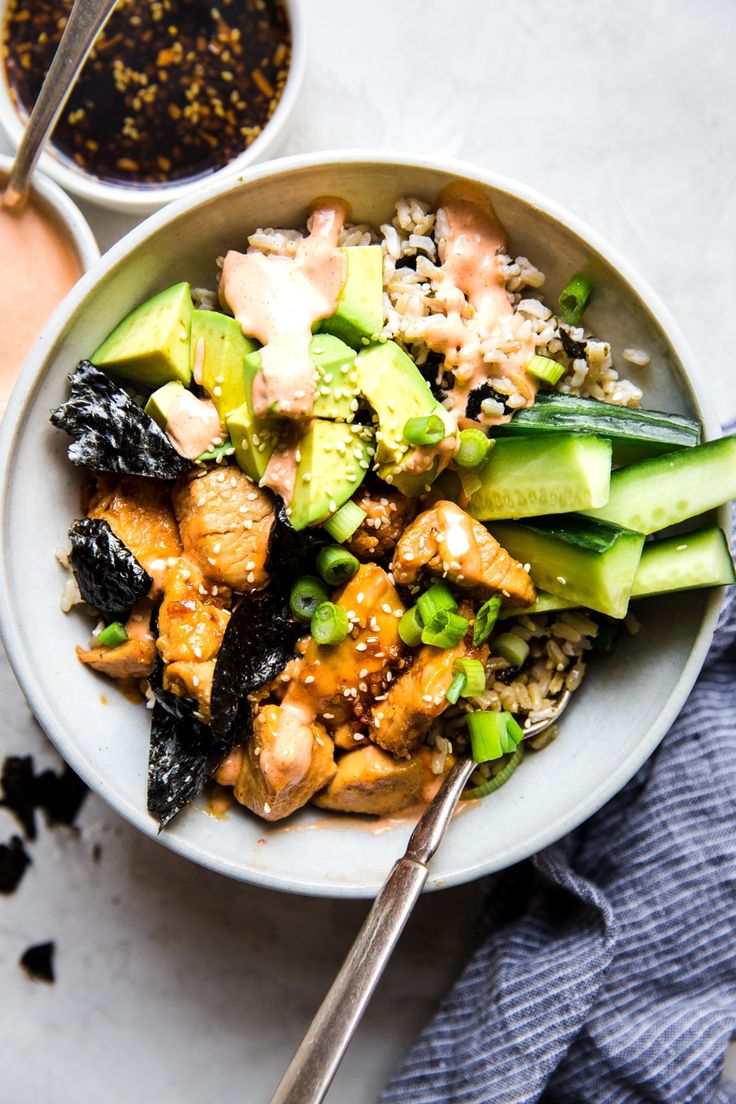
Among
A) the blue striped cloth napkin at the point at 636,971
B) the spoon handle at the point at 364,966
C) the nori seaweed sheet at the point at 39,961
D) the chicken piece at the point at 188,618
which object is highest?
the chicken piece at the point at 188,618

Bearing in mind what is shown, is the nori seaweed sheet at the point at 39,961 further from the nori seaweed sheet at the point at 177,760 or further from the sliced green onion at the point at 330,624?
the sliced green onion at the point at 330,624

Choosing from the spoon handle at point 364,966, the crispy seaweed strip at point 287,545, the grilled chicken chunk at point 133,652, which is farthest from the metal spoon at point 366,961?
the grilled chicken chunk at point 133,652

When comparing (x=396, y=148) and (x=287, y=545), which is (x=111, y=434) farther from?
(x=396, y=148)

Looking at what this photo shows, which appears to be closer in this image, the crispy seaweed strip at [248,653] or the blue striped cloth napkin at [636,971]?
the crispy seaweed strip at [248,653]

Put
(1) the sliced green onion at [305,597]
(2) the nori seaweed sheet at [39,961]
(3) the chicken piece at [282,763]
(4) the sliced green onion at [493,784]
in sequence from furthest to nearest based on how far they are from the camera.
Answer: (2) the nori seaweed sheet at [39,961] < (4) the sliced green onion at [493,784] < (1) the sliced green onion at [305,597] < (3) the chicken piece at [282,763]

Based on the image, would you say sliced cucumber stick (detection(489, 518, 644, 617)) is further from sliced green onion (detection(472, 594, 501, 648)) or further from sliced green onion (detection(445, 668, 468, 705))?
sliced green onion (detection(445, 668, 468, 705))

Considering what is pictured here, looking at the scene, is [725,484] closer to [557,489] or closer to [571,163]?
[557,489]

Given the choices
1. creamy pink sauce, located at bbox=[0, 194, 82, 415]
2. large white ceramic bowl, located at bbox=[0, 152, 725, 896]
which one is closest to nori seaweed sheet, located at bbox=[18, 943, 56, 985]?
large white ceramic bowl, located at bbox=[0, 152, 725, 896]

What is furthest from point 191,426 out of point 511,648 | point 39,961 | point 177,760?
point 39,961
